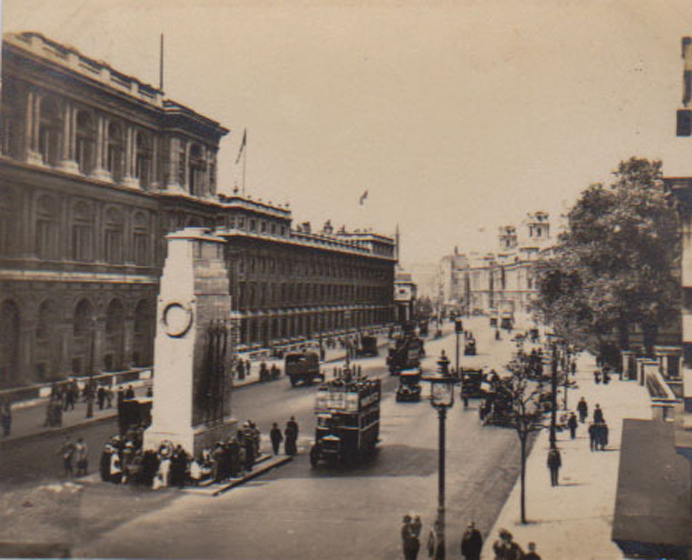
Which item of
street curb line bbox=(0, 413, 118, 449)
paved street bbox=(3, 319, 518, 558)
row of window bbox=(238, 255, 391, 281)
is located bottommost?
paved street bbox=(3, 319, 518, 558)

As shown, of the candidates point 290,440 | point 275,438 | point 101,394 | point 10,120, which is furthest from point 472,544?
point 10,120

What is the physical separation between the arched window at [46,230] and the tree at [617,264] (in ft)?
46.7

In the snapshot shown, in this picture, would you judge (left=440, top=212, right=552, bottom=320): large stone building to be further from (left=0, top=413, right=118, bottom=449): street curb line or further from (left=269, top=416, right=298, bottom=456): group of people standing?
(left=0, top=413, right=118, bottom=449): street curb line

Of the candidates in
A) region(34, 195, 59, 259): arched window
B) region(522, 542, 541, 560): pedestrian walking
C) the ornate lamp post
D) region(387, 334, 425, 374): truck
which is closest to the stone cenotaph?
region(34, 195, 59, 259): arched window

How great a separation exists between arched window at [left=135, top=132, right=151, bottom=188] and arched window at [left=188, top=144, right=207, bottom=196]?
139 cm

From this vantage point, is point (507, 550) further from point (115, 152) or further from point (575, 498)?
point (115, 152)

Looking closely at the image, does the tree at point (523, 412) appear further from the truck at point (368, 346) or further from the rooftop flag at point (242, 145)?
the rooftop flag at point (242, 145)

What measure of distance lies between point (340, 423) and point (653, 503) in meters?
7.76

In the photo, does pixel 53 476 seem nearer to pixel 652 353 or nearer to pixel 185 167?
pixel 185 167

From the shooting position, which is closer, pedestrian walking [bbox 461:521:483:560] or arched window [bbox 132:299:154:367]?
pedestrian walking [bbox 461:521:483:560]

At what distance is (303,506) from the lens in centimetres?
1420

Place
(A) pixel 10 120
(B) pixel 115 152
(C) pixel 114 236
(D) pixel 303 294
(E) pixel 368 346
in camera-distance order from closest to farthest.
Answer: (A) pixel 10 120
(B) pixel 115 152
(C) pixel 114 236
(D) pixel 303 294
(E) pixel 368 346

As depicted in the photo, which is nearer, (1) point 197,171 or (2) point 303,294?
(1) point 197,171

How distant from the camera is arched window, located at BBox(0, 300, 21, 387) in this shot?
52.3ft
